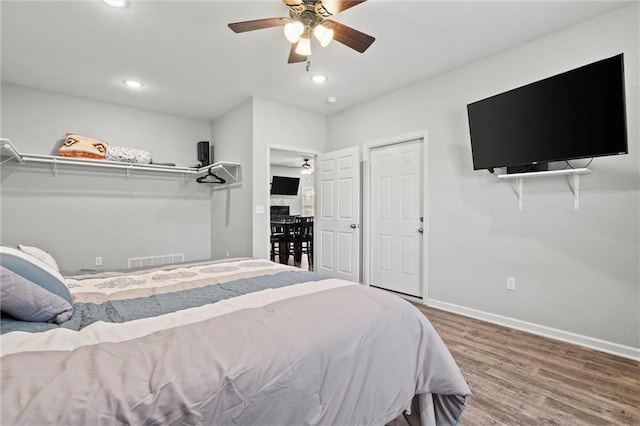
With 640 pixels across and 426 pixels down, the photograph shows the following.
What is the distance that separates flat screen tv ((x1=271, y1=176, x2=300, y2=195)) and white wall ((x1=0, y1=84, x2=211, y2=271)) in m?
3.99

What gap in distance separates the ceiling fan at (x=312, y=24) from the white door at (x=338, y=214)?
2.08 meters

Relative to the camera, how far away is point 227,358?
0.98 m

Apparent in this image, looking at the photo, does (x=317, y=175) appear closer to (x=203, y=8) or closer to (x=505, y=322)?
(x=203, y=8)

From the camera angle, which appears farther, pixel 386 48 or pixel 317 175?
pixel 317 175

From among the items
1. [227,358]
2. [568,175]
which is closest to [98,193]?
[227,358]

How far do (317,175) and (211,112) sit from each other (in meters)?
1.96

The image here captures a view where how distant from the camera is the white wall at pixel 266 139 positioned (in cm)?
413

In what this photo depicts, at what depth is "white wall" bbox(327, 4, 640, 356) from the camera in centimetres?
239

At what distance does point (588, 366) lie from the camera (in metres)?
2.24

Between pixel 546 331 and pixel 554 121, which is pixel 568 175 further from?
pixel 546 331

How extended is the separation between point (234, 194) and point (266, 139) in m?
0.97

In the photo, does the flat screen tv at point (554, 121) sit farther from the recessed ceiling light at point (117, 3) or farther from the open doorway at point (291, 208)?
the open doorway at point (291, 208)

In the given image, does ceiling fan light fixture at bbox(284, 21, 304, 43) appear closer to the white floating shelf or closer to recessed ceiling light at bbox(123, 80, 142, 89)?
the white floating shelf

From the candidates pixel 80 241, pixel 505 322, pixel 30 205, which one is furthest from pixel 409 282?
pixel 30 205
